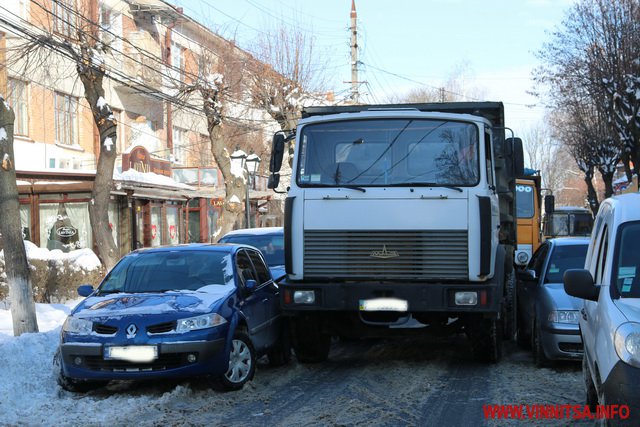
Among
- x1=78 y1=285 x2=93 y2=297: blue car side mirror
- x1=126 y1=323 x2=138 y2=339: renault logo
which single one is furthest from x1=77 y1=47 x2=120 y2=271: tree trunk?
x1=126 y1=323 x2=138 y2=339: renault logo

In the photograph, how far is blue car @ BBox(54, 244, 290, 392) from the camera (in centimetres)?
778

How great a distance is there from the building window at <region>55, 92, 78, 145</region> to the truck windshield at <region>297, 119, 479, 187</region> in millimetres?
17483

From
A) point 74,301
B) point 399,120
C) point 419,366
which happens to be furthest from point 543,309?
point 74,301

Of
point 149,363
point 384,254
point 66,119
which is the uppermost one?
point 66,119

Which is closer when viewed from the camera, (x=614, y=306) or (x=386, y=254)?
(x=614, y=306)

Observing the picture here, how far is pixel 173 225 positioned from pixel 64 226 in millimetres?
8559

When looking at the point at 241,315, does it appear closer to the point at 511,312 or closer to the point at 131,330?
the point at 131,330

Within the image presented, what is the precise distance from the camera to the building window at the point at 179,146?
35.5 meters

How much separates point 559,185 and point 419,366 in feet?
238

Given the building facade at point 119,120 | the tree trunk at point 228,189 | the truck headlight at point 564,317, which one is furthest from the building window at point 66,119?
the truck headlight at point 564,317

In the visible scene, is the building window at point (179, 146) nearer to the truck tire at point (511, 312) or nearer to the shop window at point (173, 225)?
the shop window at point (173, 225)

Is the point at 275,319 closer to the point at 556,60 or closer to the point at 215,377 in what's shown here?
the point at 215,377

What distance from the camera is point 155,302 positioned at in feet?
27.2

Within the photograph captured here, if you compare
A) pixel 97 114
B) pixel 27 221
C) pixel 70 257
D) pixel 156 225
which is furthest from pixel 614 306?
pixel 156 225
